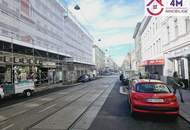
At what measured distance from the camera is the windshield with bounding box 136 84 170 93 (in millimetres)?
9742

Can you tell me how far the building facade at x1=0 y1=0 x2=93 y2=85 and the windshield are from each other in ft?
43.7

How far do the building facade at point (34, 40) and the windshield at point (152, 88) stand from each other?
1332 cm

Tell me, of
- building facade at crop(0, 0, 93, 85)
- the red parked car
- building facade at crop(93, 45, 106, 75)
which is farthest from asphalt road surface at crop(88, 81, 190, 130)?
building facade at crop(93, 45, 106, 75)

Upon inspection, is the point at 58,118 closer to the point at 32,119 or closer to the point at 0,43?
the point at 32,119

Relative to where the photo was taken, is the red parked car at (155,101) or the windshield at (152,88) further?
the windshield at (152,88)

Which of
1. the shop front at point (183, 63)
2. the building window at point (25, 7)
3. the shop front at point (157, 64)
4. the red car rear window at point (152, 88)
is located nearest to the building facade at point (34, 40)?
the building window at point (25, 7)

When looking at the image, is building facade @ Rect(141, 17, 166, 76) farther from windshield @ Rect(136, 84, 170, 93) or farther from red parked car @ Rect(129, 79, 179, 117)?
red parked car @ Rect(129, 79, 179, 117)

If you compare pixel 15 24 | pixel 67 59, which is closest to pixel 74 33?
pixel 67 59

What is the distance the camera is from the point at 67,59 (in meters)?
45.7

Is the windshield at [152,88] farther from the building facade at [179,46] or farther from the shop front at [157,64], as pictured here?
the shop front at [157,64]

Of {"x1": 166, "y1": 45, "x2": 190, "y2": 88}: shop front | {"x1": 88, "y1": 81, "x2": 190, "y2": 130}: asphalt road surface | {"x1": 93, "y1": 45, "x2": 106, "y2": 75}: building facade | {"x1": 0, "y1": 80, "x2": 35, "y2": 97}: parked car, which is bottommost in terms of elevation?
{"x1": 88, "y1": 81, "x2": 190, "y2": 130}: asphalt road surface

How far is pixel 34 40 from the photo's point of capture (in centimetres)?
2877

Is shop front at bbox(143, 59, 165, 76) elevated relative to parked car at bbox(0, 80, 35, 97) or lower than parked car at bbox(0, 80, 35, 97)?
elevated

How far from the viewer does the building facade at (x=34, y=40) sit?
22172 millimetres
